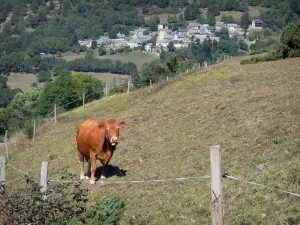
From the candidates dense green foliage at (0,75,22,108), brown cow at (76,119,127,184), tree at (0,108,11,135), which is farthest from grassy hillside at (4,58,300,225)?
dense green foliage at (0,75,22,108)

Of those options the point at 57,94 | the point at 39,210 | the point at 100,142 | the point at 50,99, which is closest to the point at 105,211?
the point at 39,210

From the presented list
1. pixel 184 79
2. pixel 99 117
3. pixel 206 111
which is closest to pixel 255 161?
pixel 206 111

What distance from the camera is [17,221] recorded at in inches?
421

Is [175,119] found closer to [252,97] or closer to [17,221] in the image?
[252,97]

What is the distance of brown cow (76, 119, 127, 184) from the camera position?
54.0ft

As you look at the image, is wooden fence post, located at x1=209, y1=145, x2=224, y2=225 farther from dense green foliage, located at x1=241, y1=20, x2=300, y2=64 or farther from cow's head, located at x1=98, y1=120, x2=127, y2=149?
dense green foliage, located at x1=241, y1=20, x2=300, y2=64

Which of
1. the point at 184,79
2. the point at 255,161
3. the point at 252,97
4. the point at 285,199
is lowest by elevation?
the point at 184,79

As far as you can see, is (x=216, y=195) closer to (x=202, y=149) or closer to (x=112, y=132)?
(x=112, y=132)

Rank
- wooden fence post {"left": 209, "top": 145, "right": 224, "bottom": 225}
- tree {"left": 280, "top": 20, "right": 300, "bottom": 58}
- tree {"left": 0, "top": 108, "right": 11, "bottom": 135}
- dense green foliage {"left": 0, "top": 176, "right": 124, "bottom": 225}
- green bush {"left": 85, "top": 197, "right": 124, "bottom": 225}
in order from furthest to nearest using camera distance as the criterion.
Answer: tree {"left": 0, "top": 108, "right": 11, "bottom": 135}, tree {"left": 280, "top": 20, "right": 300, "bottom": 58}, green bush {"left": 85, "top": 197, "right": 124, "bottom": 225}, dense green foliage {"left": 0, "top": 176, "right": 124, "bottom": 225}, wooden fence post {"left": 209, "top": 145, "right": 224, "bottom": 225}

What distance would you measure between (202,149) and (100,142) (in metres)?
3.79

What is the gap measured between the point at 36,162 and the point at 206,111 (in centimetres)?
784

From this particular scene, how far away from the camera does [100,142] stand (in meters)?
17.1

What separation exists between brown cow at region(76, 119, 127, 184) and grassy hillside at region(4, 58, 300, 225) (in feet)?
2.60

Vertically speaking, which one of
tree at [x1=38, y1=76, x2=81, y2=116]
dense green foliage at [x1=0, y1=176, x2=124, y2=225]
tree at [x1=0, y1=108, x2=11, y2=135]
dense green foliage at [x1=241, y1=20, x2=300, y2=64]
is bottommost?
tree at [x1=0, y1=108, x2=11, y2=135]
